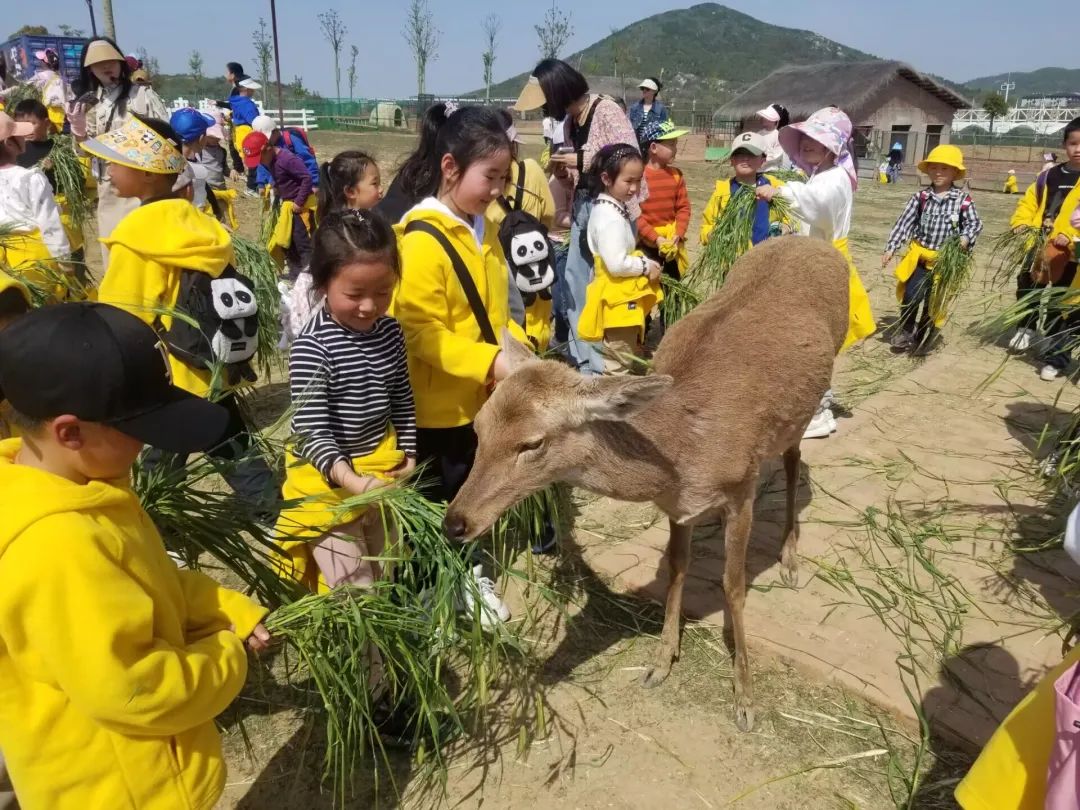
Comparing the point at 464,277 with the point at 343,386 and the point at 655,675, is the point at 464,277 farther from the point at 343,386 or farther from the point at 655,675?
the point at 655,675

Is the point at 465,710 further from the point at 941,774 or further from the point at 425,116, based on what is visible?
the point at 425,116

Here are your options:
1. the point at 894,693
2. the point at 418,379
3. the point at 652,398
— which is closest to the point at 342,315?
the point at 418,379

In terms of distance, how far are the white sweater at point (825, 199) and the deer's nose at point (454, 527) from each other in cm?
401

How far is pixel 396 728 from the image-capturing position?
9.84 feet

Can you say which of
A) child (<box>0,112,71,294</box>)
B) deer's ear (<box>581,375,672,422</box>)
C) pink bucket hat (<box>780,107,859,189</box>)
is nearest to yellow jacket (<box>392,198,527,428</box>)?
deer's ear (<box>581,375,672,422</box>)

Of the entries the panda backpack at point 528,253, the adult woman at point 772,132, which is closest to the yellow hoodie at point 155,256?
the panda backpack at point 528,253

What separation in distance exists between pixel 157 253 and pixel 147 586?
7.38ft

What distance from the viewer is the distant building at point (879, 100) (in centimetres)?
3578

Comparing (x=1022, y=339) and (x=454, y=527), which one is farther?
(x=1022, y=339)

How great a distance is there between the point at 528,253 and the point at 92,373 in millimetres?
3208

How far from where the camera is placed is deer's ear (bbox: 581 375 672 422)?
9.27 ft

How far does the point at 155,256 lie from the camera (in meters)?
3.47

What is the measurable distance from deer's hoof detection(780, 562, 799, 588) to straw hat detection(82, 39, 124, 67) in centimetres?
768

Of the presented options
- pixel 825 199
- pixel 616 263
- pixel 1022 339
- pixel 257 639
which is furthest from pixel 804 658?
pixel 1022 339
